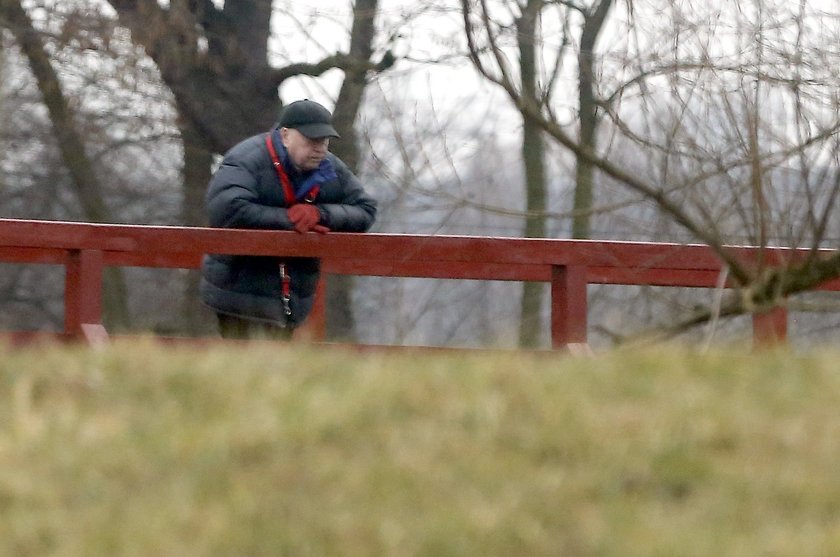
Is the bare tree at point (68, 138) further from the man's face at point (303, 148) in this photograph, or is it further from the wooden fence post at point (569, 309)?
the wooden fence post at point (569, 309)

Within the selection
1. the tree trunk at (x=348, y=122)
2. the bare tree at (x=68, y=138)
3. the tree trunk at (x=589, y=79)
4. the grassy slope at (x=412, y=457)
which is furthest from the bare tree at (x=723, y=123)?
the bare tree at (x=68, y=138)

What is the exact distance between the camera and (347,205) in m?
7.30

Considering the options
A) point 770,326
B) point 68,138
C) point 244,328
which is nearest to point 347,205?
point 244,328

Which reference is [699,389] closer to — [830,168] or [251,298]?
[830,168]

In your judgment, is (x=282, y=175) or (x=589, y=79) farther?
(x=282, y=175)

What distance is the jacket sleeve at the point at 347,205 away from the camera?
7195 mm

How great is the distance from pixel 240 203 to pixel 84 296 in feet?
2.78

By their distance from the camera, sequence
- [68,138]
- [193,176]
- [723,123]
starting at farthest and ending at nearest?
1. [193,176]
2. [68,138]
3. [723,123]

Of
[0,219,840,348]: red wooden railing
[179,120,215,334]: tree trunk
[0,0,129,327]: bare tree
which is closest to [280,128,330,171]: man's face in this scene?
[0,219,840,348]: red wooden railing

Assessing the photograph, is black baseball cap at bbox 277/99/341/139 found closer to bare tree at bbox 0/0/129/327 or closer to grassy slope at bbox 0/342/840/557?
grassy slope at bbox 0/342/840/557

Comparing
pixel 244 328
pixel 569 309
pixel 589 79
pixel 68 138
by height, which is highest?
pixel 589 79

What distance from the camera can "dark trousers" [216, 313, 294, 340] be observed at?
6.96m

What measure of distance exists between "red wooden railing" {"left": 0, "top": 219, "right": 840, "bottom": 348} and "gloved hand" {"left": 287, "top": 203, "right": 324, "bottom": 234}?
0.06 meters

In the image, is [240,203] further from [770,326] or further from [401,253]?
[770,326]
